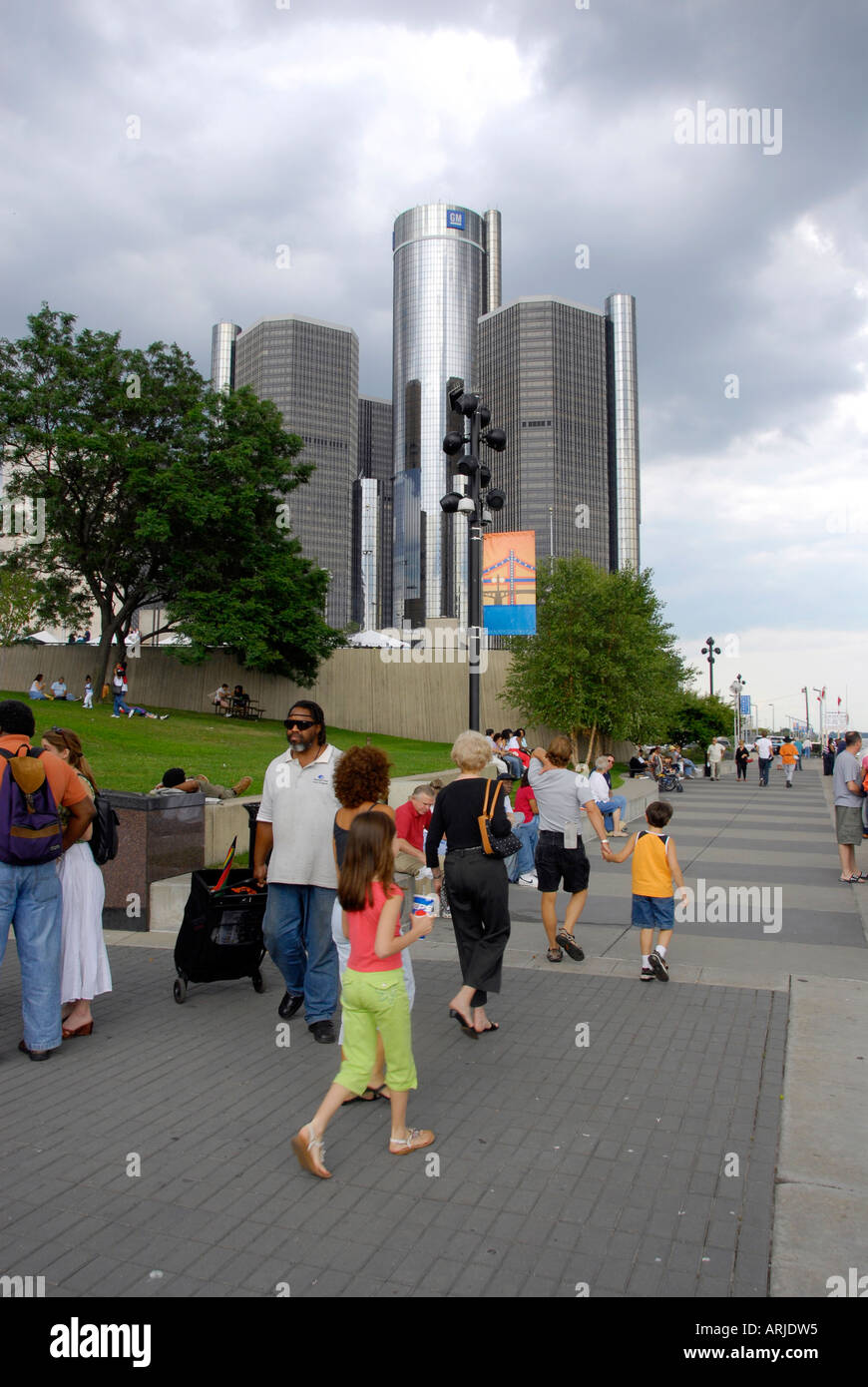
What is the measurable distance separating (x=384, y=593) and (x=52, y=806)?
186 metres

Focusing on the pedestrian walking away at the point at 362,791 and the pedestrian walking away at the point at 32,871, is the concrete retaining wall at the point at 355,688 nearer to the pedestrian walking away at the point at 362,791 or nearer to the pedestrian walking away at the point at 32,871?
the pedestrian walking away at the point at 32,871

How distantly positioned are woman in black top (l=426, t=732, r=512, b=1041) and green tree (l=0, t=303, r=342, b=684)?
3020 cm

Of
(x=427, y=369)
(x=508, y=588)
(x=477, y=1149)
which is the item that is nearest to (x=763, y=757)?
(x=508, y=588)

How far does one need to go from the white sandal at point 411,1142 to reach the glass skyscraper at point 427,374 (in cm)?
16987

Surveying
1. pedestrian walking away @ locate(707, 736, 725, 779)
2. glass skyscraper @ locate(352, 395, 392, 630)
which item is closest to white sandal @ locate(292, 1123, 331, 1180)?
pedestrian walking away @ locate(707, 736, 725, 779)

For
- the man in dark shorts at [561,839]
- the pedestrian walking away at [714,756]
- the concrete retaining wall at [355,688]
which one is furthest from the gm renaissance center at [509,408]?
the man in dark shorts at [561,839]

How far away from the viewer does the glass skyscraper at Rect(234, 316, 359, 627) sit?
5955 inches

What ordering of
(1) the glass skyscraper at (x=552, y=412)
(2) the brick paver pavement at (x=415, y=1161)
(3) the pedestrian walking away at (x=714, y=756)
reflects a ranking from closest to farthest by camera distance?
(2) the brick paver pavement at (x=415, y=1161) < (3) the pedestrian walking away at (x=714, y=756) < (1) the glass skyscraper at (x=552, y=412)

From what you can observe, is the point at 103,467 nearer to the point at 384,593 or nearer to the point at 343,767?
the point at 343,767

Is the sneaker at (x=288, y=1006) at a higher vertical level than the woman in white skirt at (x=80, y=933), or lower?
lower

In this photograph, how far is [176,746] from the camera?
2145 cm

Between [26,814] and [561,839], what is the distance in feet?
12.4

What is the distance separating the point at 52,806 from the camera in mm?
5211

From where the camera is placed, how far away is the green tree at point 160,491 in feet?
112
